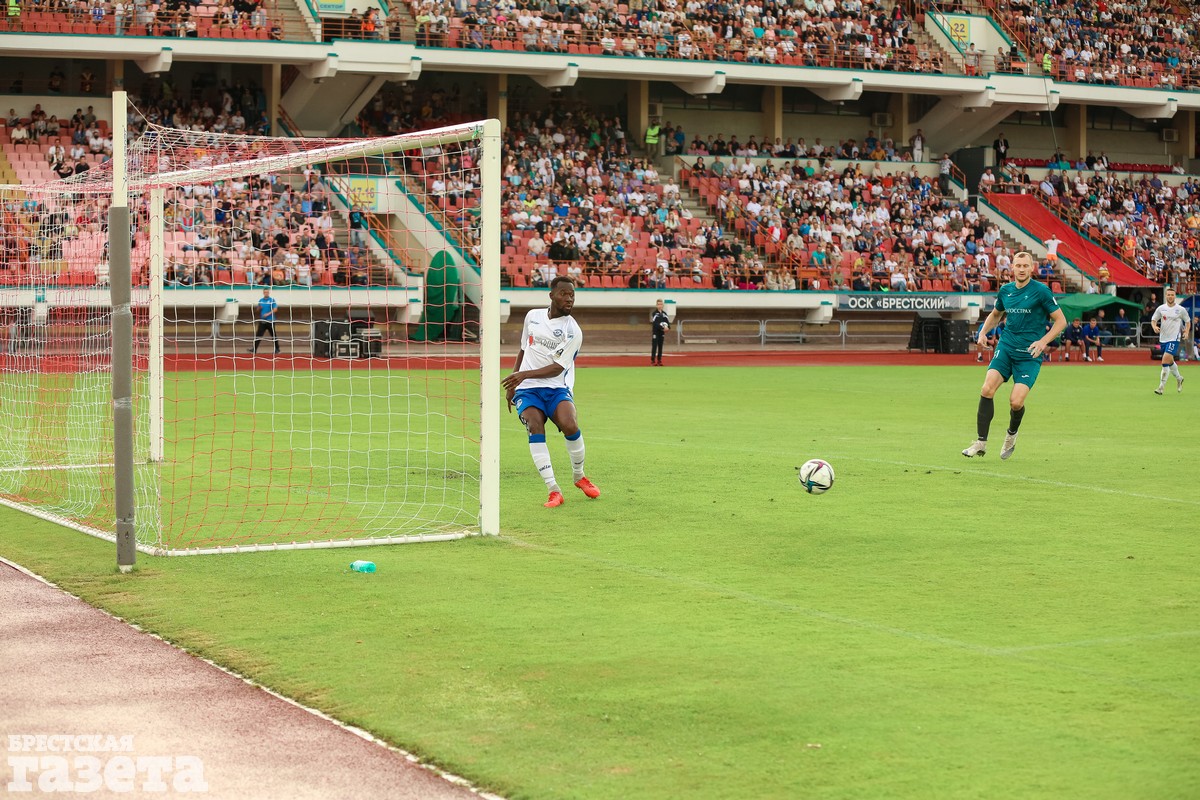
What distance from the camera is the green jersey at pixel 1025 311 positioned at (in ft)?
50.0

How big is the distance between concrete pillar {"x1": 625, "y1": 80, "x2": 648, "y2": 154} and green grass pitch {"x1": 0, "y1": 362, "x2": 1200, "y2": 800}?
3727 centimetres

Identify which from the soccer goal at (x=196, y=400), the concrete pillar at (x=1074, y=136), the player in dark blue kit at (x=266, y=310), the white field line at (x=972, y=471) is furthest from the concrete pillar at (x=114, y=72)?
the concrete pillar at (x=1074, y=136)

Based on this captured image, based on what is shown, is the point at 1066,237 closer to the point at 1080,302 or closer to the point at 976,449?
the point at 1080,302

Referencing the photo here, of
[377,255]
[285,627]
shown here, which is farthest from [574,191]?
[285,627]

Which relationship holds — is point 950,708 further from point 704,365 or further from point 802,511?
point 704,365

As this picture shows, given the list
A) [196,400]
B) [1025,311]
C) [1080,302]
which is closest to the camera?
[1025,311]

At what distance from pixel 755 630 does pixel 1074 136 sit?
181 feet

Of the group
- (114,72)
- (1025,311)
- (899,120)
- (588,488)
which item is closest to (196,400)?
(588,488)

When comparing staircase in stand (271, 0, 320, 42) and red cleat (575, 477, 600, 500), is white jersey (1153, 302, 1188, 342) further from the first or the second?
staircase in stand (271, 0, 320, 42)

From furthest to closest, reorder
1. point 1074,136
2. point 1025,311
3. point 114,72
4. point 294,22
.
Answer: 1. point 1074,136
2. point 294,22
3. point 114,72
4. point 1025,311

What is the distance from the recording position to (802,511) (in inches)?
457

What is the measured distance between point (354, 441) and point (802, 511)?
24.7 feet

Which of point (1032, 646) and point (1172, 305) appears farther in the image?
point (1172, 305)

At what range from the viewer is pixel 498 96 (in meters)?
47.8
